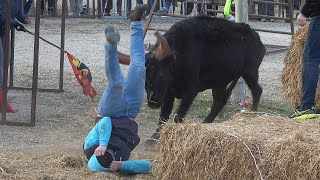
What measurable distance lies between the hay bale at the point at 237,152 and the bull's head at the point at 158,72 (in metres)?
1.57

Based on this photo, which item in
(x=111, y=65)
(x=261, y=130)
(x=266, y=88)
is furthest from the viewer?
(x=266, y=88)

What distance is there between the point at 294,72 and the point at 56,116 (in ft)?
9.77

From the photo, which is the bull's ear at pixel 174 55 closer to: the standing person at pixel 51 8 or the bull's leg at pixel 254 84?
the bull's leg at pixel 254 84

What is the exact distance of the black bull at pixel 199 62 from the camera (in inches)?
298

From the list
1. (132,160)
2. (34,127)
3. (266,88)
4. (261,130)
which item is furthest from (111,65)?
(266,88)

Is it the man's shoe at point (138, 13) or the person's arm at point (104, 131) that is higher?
the man's shoe at point (138, 13)

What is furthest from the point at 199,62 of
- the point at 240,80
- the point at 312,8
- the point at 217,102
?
the point at 240,80

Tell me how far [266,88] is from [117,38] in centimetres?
619

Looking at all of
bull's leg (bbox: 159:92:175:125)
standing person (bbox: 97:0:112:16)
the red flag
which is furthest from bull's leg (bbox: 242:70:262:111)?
standing person (bbox: 97:0:112:16)

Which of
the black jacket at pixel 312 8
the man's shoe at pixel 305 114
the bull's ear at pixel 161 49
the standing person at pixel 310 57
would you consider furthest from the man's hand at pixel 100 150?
the black jacket at pixel 312 8

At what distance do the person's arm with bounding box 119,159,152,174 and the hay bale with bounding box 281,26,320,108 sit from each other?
349 cm

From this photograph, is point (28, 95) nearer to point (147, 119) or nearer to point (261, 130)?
point (147, 119)

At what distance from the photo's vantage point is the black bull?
7566 millimetres

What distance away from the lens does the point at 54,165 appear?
6.82 metres
